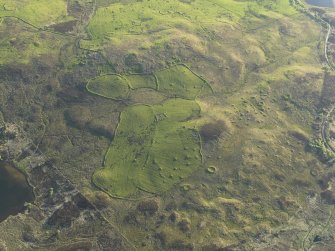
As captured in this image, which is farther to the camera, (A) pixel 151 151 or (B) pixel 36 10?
(B) pixel 36 10

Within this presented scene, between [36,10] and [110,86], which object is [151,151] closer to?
[110,86]

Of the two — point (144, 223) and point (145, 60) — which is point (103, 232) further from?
point (145, 60)

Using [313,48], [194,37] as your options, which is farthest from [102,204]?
[313,48]

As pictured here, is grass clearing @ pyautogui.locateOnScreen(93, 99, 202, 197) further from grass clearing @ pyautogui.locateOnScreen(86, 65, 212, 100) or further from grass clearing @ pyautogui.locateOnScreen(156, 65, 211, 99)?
grass clearing @ pyautogui.locateOnScreen(86, 65, 212, 100)

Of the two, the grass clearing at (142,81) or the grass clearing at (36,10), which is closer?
the grass clearing at (142,81)

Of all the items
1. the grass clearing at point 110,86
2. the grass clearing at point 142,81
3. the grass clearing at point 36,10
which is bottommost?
the grass clearing at point 110,86

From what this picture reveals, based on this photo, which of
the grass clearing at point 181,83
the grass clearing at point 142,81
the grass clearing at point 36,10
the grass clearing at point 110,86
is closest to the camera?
the grass clearing at point 110,86

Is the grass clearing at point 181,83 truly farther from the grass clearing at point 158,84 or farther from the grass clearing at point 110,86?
the grass clearing at point 110,86

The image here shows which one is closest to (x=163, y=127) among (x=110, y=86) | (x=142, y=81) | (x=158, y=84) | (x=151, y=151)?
(x=151, y=151)

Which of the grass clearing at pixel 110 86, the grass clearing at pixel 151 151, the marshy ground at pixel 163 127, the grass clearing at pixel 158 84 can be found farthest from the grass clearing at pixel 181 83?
the grass clearing at pixel 110 86
